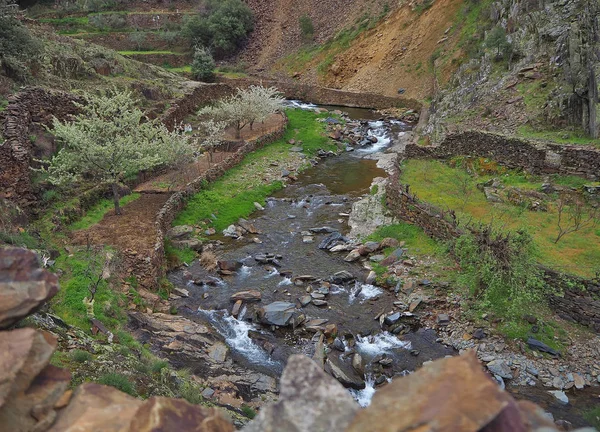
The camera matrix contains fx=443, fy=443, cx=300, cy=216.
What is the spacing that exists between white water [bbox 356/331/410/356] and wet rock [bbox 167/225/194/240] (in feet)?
37.4

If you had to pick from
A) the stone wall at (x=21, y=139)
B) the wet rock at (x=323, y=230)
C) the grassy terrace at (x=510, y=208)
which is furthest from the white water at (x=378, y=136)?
the stone wall at (x=21, y=139)

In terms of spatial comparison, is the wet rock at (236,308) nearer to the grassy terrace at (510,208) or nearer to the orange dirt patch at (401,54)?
the grassy terrace at (510,208)

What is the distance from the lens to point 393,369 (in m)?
14.0

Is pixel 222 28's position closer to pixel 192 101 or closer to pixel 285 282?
pixel 192 101

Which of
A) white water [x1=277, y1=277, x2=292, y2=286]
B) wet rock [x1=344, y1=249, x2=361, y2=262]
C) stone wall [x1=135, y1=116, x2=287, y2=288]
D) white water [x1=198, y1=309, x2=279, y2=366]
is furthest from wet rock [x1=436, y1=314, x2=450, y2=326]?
stone wall [x1=135, y1=116, x2=287, y2=288]

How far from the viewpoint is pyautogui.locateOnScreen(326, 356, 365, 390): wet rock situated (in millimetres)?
13203

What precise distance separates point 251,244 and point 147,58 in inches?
2450

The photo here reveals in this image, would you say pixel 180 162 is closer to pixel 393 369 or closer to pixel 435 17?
pixel 393 369

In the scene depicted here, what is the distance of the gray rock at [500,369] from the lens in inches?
517

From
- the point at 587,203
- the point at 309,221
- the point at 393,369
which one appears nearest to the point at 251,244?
the point at 309,221

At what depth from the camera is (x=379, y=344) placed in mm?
15203

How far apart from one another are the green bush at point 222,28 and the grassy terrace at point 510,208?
5704cm

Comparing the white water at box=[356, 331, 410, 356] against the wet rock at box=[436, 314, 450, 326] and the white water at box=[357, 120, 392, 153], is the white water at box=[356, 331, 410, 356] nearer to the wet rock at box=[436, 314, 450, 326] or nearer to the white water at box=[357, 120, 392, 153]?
the wet rock at box=[436, 314, 450, 326]

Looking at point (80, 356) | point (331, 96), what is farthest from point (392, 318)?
point (331, 96)
